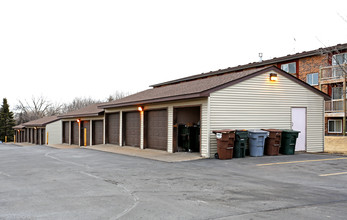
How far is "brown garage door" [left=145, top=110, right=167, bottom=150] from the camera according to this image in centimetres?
1772

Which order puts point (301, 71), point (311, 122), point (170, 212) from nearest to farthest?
point (170, 212) < point (311, 122) < point (301, 71)

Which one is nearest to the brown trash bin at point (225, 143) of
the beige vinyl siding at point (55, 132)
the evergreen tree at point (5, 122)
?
the beige vinyl siding at point (55, 132)

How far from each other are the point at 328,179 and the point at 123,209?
6.25 meters

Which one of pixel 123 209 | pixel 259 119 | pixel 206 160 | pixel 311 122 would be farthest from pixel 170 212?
pixel 311 122

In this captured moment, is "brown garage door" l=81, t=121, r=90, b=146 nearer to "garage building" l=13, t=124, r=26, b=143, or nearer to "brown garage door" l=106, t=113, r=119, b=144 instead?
"brown garage door" l=106, t=113, r=119, b=144

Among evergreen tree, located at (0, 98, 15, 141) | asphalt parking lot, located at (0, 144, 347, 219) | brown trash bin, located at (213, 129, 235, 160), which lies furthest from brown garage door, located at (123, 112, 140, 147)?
evergreen tree, located at (0, 98, 15, 141)

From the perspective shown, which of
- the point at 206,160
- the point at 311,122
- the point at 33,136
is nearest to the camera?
the point at 206,160

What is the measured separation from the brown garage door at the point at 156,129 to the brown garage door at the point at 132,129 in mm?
1076

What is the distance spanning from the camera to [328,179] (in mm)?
9445

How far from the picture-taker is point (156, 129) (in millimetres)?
18453

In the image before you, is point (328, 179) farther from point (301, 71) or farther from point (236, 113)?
point (301, 71)

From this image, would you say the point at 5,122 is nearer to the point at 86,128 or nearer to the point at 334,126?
the point at 86,128

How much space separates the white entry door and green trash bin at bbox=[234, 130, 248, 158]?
3810mm

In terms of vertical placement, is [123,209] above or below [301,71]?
below
